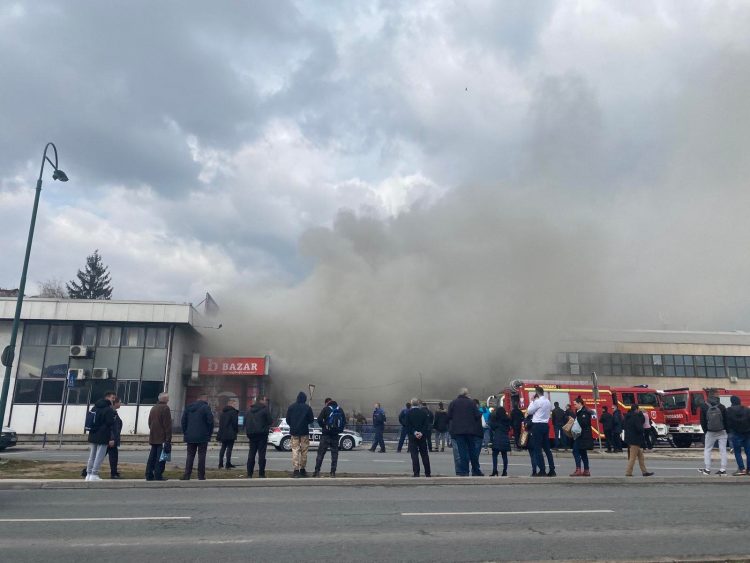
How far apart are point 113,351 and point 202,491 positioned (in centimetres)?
2394

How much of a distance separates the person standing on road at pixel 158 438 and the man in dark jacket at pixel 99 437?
841 mm

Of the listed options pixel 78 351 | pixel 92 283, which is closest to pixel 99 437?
pixel 78 351

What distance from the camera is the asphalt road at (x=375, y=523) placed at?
575 cm

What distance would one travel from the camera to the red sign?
3381 cm

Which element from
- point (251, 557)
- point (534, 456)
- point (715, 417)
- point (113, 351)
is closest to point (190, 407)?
point (251, 557)

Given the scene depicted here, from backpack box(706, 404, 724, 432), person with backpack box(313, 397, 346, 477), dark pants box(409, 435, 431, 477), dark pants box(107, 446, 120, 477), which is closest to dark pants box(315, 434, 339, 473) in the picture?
person with backpack box(313, 397, 346, 477)

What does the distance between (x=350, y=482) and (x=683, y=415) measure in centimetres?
2119

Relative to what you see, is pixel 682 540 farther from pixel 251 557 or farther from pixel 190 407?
pixel 190 407

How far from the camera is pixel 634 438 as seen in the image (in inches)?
448

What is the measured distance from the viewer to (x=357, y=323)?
128 ft

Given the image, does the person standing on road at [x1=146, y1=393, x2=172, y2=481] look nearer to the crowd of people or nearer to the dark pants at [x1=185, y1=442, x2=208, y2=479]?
the crowd of people

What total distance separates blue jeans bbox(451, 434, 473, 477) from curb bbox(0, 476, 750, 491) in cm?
65

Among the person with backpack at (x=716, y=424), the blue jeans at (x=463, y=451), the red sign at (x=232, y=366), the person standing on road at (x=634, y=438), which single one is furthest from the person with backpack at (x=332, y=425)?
the red sign at (x=232, y=366)

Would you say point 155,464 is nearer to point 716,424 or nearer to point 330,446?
point 330,446
